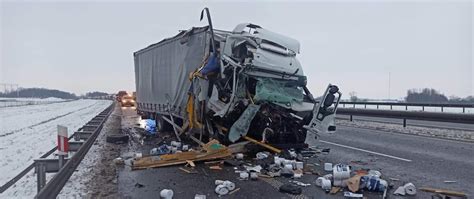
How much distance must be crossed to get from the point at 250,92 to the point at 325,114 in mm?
1774

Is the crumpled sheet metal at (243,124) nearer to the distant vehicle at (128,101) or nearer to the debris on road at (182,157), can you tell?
the debris on road at (182,157)

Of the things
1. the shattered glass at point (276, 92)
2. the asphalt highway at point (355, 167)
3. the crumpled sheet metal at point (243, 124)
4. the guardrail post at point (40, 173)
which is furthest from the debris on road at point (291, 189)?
the guardrail post at point (40, 173)

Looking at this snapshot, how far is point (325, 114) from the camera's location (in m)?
8.65

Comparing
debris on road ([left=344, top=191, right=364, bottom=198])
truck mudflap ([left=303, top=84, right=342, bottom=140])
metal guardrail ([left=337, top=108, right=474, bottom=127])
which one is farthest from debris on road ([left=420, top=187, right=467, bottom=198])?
metal guardrail ([left=337, top=108, right=474, bottom=127])

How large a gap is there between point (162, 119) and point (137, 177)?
6705mm

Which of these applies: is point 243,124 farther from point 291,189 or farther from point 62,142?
point 62,142

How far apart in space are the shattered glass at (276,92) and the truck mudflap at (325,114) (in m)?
0.60

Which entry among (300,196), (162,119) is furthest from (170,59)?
(300,196)

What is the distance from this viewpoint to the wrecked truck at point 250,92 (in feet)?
28.1

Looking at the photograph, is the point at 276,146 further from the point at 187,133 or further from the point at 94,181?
the point at 94,181

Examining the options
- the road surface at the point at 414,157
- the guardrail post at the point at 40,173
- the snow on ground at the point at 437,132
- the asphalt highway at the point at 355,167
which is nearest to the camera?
the guardrail post at the point at 40,173

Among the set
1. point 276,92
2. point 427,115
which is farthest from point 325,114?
point 427,115

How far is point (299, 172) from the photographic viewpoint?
6766mm

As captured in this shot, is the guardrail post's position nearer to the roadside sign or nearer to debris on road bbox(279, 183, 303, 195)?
the roadside sign
